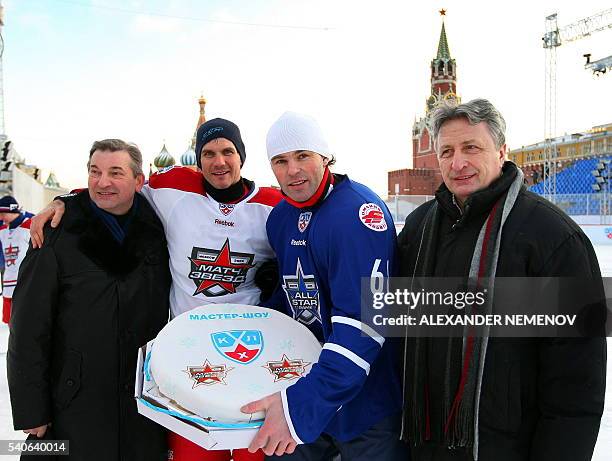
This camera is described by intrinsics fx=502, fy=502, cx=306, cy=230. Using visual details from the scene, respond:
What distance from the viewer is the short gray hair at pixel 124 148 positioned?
7.63 feet

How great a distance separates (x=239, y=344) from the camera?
185 cm

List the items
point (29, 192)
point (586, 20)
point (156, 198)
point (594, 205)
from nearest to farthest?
point (156, 198), point (29, 192), point (594, 205), point (586, 20)

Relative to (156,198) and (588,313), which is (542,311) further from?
(156,198)

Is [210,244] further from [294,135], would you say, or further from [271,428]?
[271,428]

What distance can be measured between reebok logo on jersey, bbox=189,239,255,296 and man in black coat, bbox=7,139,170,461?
0.22 metres

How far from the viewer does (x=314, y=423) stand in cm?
160

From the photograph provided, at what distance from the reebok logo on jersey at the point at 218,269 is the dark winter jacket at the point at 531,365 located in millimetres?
988

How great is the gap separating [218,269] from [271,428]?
3.17 feet

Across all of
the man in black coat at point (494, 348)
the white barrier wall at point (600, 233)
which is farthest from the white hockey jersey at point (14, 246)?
the white barrier wall at point (600, 233)

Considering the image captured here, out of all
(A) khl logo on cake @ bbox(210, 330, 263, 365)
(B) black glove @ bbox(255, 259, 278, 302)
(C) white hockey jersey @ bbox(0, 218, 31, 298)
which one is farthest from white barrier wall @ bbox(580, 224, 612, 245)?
(A) khl logo on cake @ bbox(210, 330, 263, 365)

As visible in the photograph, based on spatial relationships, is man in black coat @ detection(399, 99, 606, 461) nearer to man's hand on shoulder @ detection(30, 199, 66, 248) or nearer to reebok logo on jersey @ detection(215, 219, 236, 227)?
reebok logo on jersey @ detection(215, 219, 236, 227)

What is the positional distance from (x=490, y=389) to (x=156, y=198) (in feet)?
5.78

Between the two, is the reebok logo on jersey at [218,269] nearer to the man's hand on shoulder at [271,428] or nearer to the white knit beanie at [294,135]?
the white knit beanie at [294,135]

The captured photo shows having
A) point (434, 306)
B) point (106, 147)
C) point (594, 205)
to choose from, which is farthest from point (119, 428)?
point (594, 205)
